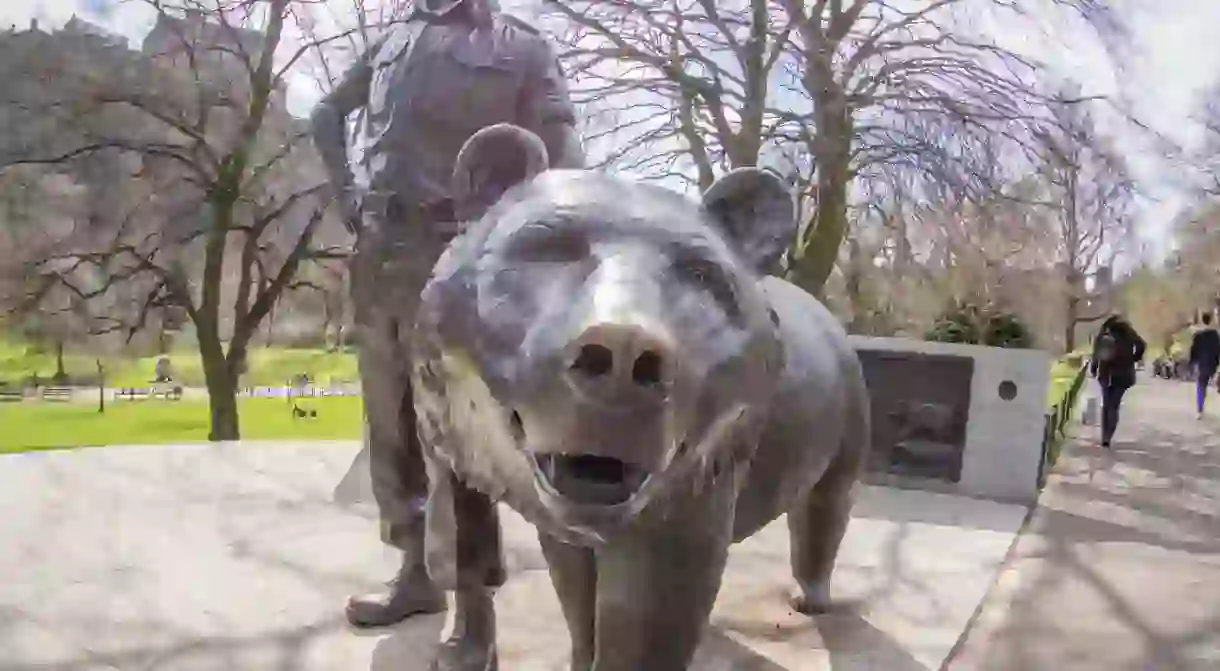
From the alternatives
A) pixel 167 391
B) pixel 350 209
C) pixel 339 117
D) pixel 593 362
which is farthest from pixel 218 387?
pixel 593 362

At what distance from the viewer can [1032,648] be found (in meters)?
3.21

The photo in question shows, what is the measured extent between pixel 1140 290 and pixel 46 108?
107 ft

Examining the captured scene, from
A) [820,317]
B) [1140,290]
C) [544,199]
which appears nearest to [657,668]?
[544,199]

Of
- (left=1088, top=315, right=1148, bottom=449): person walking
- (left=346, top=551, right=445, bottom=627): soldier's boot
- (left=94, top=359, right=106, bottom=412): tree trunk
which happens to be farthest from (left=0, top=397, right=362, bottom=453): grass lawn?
(left=1088, top=315, right=1148, bottom=449): person walking

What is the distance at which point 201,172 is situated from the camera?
9711 millimetres

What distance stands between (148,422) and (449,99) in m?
6.51

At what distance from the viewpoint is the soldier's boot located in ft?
9.55

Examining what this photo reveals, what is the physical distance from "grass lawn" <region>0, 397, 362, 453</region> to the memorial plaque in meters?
4.51

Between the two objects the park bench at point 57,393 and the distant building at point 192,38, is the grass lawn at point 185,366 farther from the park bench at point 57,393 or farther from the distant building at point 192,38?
the distant building at point 192,38

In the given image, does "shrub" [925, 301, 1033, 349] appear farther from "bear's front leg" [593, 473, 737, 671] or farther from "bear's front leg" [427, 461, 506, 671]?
"bear's front leg" [593, 473, 737, 671]

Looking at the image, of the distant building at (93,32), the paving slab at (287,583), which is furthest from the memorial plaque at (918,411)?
the distant building at (93,32)

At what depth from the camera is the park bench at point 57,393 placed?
272 inches

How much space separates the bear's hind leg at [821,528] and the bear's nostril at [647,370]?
1.70 m

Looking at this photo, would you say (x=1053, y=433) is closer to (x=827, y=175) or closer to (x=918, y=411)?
(x=918, y=411)
